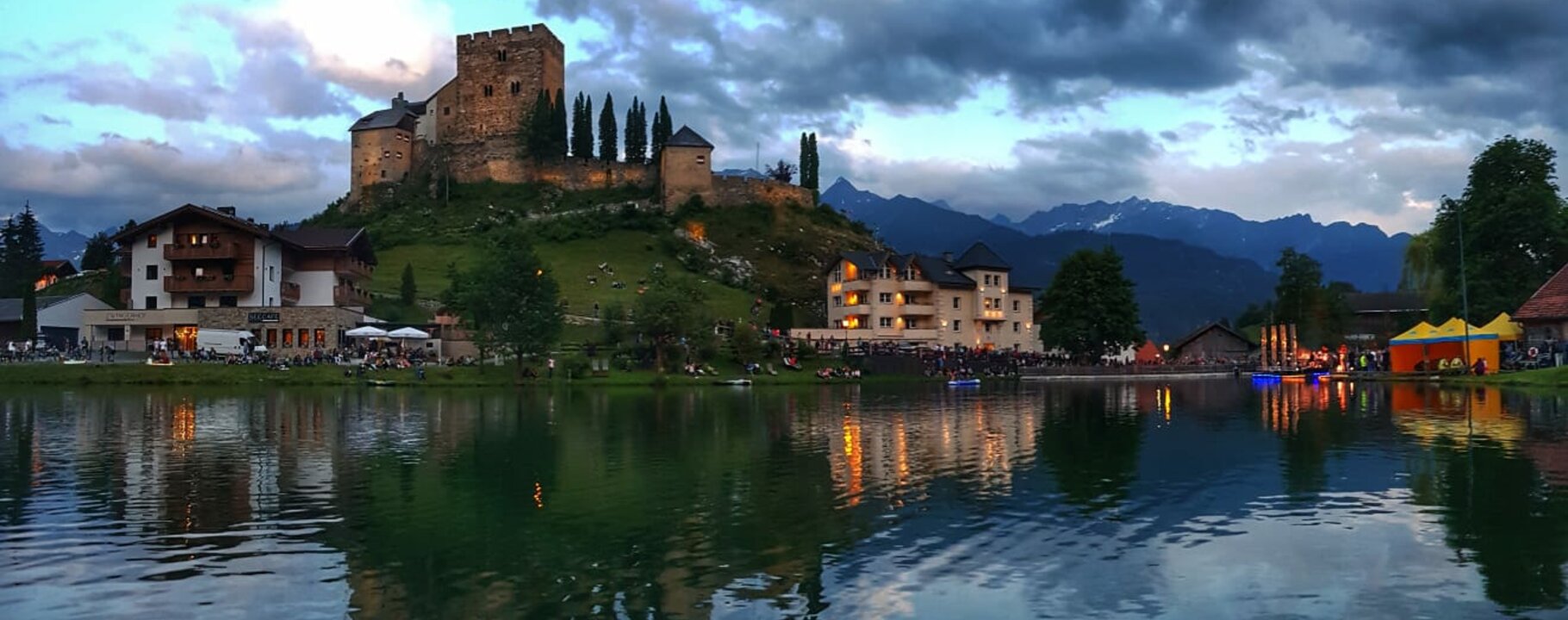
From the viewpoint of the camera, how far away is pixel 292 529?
56.5 ft

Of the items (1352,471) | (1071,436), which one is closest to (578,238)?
(1071,436)

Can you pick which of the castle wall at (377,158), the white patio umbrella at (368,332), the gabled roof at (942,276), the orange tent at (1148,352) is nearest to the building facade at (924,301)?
the gabled roof at (942,276)

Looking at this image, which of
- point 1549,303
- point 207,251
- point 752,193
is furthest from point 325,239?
point 1549,303

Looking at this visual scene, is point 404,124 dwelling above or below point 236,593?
above

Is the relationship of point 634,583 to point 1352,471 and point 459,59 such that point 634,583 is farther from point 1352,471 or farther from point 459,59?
point 459,59

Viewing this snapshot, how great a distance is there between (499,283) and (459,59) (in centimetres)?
9309

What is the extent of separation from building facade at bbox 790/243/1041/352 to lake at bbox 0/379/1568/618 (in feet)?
207

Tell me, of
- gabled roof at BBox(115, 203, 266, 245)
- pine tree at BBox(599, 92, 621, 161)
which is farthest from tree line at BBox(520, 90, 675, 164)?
gabled roof at BBox(115, 203, 266, 245)

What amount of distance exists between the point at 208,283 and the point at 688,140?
68.1 metres

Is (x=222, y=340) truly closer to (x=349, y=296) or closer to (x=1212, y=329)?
(x=349, y=296)

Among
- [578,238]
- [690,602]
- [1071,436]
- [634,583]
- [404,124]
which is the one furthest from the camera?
[404,124]

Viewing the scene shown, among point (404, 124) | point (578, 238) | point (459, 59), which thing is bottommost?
point (578, 238)

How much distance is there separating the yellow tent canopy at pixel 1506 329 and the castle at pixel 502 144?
8609cm

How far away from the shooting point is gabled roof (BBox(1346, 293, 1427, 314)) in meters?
130
